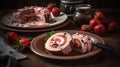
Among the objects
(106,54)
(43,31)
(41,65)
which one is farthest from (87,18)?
(41,65)

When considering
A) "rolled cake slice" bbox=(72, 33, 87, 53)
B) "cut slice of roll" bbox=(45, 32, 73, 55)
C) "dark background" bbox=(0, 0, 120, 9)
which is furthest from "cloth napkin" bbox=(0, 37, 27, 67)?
"dark background" bbox=(0, 0, 120, 9)

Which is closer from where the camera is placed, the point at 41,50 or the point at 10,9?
the point at 41,50

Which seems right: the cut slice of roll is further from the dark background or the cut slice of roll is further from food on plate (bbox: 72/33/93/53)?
the dark background

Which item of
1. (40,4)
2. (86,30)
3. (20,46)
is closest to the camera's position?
Result: (20,46)

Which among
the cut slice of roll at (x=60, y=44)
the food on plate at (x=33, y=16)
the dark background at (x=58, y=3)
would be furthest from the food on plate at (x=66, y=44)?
the dark background at (x=58, y=3)

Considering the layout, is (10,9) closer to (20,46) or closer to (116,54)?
(20,46)

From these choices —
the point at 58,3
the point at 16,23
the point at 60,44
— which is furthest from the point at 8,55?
the point at 58,3

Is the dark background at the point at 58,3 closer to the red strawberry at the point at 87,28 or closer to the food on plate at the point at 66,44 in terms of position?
the red strawberry at the point at 87,28
